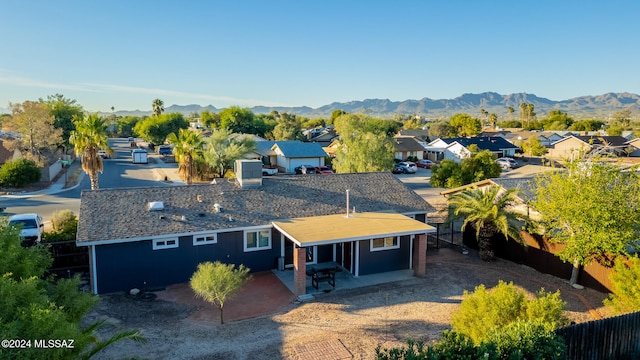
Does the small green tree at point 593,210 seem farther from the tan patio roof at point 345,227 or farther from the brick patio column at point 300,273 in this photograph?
the brick patio column at point 300,273

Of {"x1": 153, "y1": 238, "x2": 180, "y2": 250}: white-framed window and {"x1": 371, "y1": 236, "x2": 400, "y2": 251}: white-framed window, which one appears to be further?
{"x1": 371, "y1": 236, "x2": 400, "y2": 251}: white-framed window

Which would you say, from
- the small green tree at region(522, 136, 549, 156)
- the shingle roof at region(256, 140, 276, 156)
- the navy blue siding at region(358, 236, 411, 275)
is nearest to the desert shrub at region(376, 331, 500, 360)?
the navy blue siding at region(358, 236, 411, 275)

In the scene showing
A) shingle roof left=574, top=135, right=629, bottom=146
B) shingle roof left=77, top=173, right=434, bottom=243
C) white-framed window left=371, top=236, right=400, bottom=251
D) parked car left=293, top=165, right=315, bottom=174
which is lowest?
parked car left=293, top=165, right=315, bottom=174

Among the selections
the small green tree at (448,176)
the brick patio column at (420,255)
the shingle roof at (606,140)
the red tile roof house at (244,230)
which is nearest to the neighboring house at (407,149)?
the small green tree at (448,176)

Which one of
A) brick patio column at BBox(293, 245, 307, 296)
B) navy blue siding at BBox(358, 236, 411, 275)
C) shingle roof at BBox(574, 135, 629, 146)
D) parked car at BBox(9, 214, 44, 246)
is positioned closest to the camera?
brick patio column at BBox(293, 245, 307, 296)

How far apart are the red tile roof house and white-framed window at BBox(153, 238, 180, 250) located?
0.04 m

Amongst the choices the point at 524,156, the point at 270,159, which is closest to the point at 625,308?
the point at 270,159

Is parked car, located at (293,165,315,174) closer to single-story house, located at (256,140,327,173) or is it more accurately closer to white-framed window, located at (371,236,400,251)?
single-story house, located at (256,140,327,173)

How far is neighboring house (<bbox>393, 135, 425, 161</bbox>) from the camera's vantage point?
68.4m

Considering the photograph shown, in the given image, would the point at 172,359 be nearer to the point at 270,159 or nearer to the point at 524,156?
the point at 270,159

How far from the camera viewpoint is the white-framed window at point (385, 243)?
20781mm

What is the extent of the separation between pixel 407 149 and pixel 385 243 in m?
49.5

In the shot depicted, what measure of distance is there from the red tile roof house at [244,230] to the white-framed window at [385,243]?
5 centimetres

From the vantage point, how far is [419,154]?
236 ft
